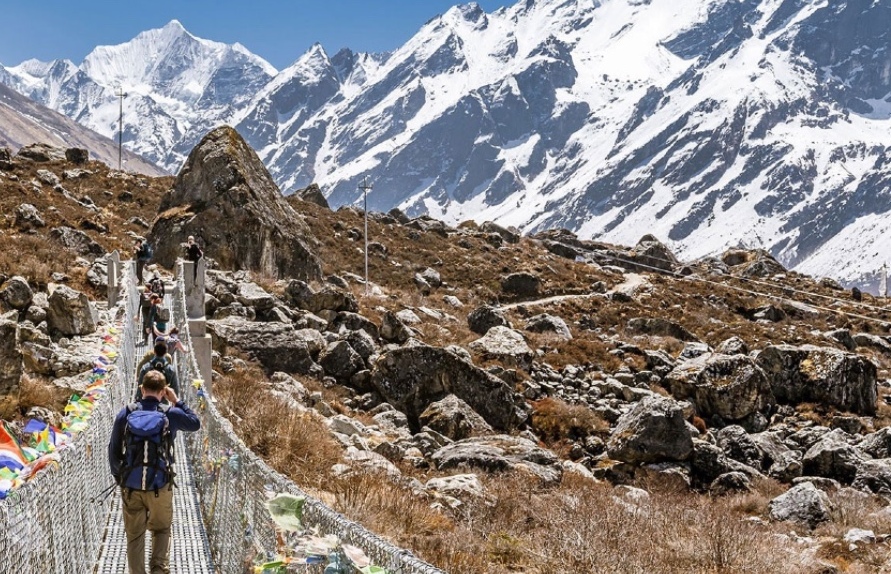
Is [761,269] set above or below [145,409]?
above

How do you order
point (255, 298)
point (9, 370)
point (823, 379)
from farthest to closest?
point (823, 379) → point (255, 298) → point (9, 370)

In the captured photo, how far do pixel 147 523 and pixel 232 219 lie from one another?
27.2m

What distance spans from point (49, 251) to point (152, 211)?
2439cm

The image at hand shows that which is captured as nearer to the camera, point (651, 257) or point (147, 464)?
point (147, 464)

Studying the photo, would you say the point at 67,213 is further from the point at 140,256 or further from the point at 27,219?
the point at 140,256

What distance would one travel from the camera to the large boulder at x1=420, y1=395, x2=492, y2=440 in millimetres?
18016

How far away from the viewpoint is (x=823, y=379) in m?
25.3

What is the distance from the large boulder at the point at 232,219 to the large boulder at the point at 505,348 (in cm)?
991

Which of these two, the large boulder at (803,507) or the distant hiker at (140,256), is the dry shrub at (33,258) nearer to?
the distant hiker at (140,256)

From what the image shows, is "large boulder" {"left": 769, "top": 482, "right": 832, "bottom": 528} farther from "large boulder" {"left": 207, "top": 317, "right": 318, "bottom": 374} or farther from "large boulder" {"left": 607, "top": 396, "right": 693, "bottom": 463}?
"large boulder" {"left": 207, "top": 317, "right": 318, "bottom": 374}

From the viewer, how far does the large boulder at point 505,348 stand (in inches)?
1045

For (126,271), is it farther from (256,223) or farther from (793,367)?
(793,367)

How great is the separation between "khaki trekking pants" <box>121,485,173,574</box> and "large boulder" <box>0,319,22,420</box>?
6607 mm

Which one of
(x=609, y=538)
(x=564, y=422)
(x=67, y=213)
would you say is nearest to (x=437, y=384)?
(x=564, y=422)
